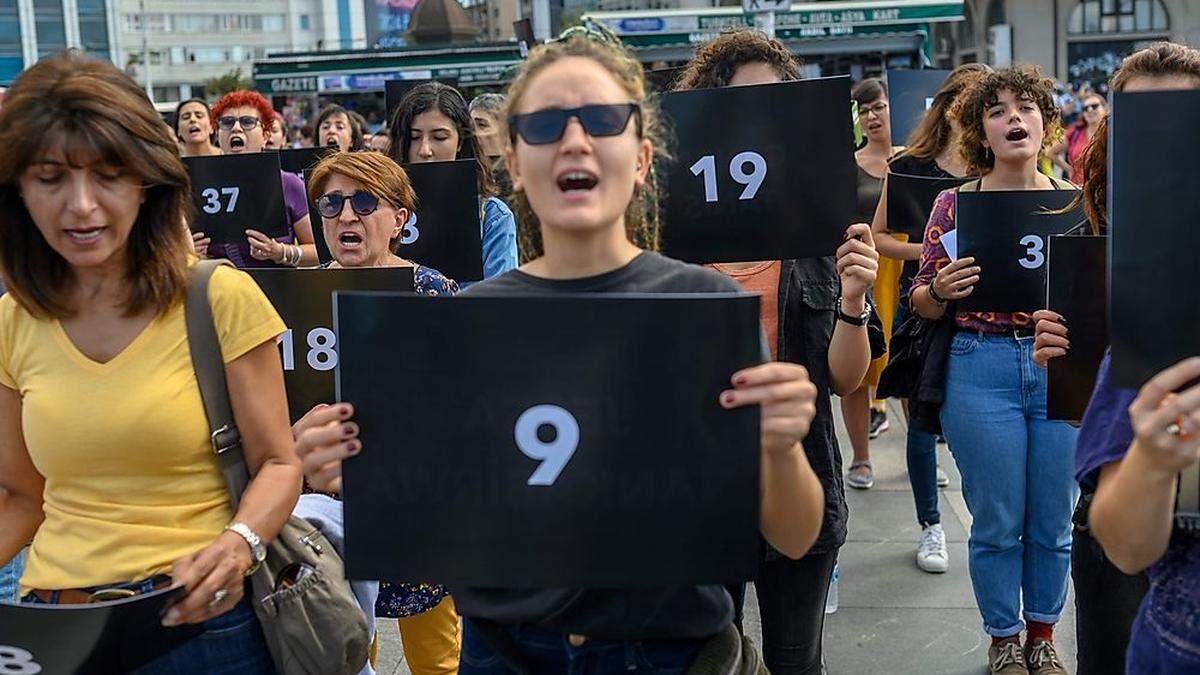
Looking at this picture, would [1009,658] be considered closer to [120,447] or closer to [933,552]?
[933,552]

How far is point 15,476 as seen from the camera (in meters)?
2.55

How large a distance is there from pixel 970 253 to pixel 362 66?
1523 inches

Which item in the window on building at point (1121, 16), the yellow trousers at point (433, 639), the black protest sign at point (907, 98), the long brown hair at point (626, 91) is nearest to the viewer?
the long brown hair at point (626, 91)

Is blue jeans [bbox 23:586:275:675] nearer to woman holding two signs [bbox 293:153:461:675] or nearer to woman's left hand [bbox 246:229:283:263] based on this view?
woman holding two signs [bbox 293:153:461:675]

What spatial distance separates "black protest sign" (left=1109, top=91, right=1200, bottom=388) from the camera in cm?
195

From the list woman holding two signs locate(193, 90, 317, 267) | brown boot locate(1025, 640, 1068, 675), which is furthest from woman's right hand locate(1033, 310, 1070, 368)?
woman holding two signs locate(193, 90, 317, 267)

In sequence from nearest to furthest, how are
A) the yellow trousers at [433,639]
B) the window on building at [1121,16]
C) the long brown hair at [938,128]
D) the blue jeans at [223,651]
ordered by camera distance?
the blue jeans at [223,651]
the yellow trousers at [433,639]
the long brown hair at [938,128]
the window on building at [1121,16]

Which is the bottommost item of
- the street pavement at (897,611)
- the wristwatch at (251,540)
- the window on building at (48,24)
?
the street pavement at (897,611)

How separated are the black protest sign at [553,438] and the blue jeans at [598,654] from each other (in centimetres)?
18

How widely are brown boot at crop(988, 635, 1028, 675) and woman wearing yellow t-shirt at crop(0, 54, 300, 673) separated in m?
2.77

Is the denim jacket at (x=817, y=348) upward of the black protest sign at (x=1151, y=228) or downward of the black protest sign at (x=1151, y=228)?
downward

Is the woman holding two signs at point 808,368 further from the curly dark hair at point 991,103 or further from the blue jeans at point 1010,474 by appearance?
the curly dark hair at point 991,103

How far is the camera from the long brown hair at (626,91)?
87.2 inches

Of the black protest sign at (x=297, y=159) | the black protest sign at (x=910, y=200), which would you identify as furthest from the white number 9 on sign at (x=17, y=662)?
the black protest sign at (x=297, y=159)
